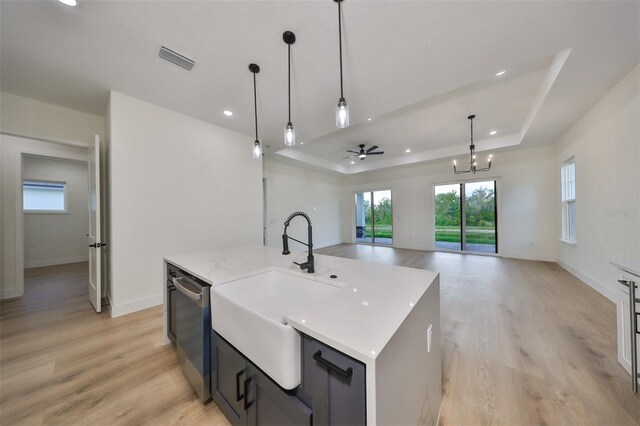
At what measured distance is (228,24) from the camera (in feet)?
5.74

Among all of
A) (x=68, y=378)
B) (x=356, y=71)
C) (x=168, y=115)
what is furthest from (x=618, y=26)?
(x=68, y=378)

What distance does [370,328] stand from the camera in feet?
2.37

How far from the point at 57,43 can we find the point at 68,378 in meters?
2.87

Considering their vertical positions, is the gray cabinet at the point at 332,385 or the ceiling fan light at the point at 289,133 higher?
the ceiling fan light at the point at 289,133

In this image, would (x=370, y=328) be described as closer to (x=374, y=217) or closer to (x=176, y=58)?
(x=176, y=58)

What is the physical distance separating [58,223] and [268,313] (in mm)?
7725

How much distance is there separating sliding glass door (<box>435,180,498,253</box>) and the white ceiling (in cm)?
278

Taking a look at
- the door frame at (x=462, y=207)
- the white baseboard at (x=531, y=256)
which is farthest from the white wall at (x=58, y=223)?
the white baseboard at (x=531, y=256)

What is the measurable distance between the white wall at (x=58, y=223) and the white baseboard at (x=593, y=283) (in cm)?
1024

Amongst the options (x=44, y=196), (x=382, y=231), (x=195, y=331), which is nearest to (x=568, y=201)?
(x=382, y=231)

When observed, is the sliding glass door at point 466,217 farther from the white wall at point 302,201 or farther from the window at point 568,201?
the white wall at point 302,201

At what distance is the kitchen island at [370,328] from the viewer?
64cm

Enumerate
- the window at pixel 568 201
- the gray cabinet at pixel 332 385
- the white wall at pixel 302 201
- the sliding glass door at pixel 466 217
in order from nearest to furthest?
the gray cabinet at pixel 332 385
the window at pixel 568 201
the sliding glass door at pixel 466 217
the white wall at pixel 302 201

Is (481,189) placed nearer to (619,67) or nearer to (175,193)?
(619,67)
